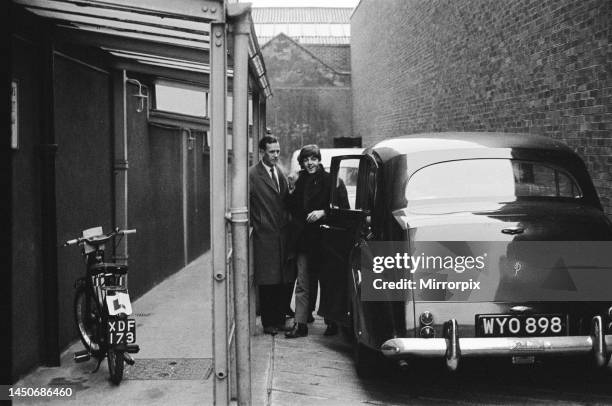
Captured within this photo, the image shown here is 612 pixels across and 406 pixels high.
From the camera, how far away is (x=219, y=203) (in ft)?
13.5

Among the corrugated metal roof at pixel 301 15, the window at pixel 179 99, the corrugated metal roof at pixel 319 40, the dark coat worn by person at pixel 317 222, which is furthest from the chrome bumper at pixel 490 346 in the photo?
the corrugated metal roof at pixel 301 15

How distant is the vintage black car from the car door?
0.08 metres

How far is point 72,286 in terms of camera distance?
259 inches

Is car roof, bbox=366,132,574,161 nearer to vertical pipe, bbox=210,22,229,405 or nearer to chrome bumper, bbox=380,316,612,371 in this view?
chrome bumper, bbox=380,316,612,371

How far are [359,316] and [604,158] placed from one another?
350 centimetres

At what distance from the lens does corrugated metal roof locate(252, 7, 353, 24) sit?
40375mm

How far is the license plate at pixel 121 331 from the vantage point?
5.14 m

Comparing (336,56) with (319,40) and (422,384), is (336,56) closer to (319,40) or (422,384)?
(319,40)

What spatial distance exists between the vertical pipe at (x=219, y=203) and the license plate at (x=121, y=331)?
128 centimetres

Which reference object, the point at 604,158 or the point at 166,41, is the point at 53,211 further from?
the point at 604,158

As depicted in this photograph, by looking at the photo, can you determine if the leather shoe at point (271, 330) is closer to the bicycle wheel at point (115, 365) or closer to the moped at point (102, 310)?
the moped at point (102, 310)

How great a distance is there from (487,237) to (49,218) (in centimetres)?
341

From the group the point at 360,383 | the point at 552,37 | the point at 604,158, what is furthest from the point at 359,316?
the point at 552,37

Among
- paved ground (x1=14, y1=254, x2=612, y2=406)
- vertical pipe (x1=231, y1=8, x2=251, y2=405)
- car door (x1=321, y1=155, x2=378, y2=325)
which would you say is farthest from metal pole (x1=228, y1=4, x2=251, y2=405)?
car door (x1=321, y1=155, x2=378, y2=325)
